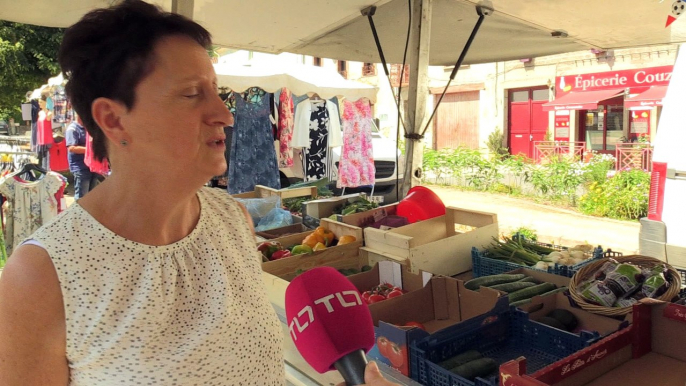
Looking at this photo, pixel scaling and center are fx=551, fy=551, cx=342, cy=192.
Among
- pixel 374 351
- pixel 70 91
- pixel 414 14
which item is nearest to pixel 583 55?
pixel 414 14

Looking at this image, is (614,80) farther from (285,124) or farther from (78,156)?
(78,156)

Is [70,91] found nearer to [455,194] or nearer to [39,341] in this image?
[39,341]

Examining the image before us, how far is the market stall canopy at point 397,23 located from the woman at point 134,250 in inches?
92.2

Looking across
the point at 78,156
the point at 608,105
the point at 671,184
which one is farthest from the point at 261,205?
the point at 608,105

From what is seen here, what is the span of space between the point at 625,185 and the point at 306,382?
9525 mm

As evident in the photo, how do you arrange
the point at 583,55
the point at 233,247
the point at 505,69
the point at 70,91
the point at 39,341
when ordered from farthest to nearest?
the point at 505,69 < the point at 583,55 < the point at 233,247 < the point at 70,91 < the point at 39,341

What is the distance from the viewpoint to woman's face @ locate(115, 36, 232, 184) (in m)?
1.22

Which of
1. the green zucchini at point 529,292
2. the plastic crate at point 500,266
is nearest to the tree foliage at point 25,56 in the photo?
the plastic crate at point 500,266

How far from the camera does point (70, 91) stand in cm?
127

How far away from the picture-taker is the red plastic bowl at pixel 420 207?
397 cm

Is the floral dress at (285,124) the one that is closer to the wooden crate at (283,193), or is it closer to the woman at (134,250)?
the wooden crate at (283,193)

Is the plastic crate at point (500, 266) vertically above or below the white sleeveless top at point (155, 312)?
below

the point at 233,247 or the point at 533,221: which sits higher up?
the point at 233,247

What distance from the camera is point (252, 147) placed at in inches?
299
